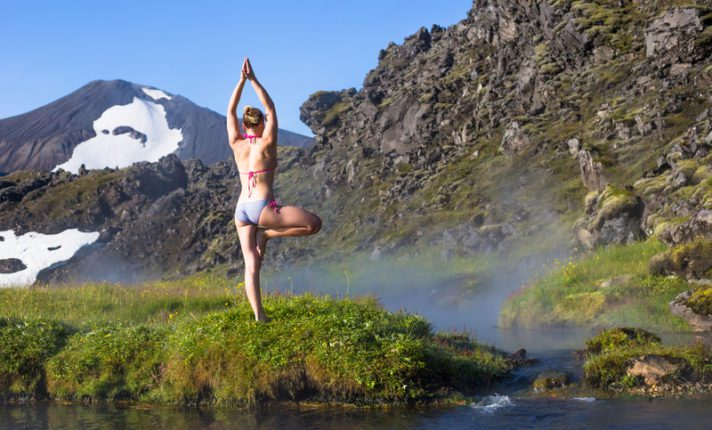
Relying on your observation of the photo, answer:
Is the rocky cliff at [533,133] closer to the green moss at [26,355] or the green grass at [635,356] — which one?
the green grass at [635,356]

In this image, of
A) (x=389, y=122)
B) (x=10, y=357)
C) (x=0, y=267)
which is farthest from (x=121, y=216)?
(x=10, y=357)

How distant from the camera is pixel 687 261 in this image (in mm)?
25000

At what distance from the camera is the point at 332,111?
16575cm

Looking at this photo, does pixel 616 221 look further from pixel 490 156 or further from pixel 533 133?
pixel 490 156

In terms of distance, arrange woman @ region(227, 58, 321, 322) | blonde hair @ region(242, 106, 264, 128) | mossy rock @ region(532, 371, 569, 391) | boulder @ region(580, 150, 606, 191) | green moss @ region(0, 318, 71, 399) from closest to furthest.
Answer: woman @ region(227, 58, 321, 322) < blonde hair @ region(242, 106, 264, 128) < mossy rock @ region(532, 371, 569, 391) < green moss @ region(0, 318, 71, 399) < boulder @ region(580, 150, 606, 191)

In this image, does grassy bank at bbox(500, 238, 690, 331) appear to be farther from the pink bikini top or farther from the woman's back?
the pink bikini top

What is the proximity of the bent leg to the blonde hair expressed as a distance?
65.7 inches

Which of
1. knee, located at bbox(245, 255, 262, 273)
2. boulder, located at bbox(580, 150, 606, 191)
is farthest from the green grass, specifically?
boulder, located at bbox(580, 150, 606, 191)

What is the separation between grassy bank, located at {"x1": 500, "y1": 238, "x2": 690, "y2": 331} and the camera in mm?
23906

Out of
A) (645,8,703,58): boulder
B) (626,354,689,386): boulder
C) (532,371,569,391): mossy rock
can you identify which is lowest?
(532,371,569,391): mossy rock

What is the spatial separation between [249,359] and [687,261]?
17668 millimetres

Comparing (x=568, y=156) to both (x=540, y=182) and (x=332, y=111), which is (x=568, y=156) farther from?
(x=332, y=111)

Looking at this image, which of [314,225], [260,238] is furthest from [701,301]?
[260,238]

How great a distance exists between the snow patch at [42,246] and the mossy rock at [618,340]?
458 ft
